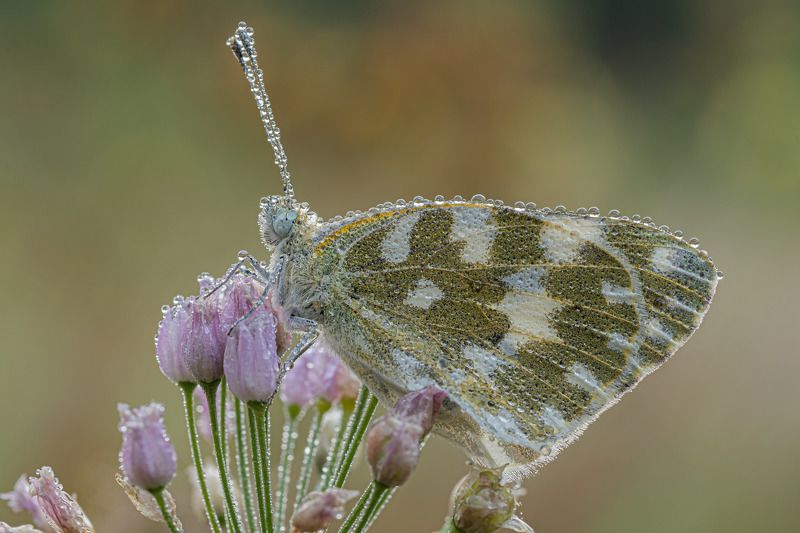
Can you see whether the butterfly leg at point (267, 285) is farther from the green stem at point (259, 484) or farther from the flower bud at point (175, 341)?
the green stem at point (259, 484)

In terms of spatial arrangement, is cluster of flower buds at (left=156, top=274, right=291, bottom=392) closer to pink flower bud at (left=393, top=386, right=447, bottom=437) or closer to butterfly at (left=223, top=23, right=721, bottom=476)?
butterfly at (left=223, top=23, right=721, bottom=476)

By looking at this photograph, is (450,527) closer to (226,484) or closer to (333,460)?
(333,460)

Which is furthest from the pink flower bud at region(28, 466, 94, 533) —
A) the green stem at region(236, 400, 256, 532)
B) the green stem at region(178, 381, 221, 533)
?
the green stem at region(236, 400, 256, 532)

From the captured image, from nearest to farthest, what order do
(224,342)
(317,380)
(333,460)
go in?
(224,342)
(333,460)
(317,380)

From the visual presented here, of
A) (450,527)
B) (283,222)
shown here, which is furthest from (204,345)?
(450,527)

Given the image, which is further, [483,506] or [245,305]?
[245,305]

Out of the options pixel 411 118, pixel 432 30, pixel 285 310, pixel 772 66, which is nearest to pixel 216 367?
pixel 285 310

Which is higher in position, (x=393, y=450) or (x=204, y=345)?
(x=204, y=345)

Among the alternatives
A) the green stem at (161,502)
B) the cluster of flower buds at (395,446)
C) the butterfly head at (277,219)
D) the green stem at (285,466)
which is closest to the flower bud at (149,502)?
the green stem at (161,502)
